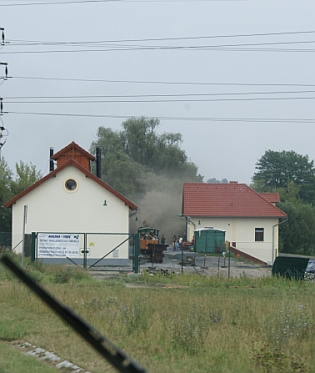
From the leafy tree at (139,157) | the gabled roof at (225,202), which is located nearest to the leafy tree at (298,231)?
the gabled roof at (225,202)

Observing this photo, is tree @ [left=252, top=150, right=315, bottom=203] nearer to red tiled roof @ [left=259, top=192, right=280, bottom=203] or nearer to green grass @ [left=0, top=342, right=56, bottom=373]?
red tiled roof @ [left=259, top=192, right=280, bottom=203]

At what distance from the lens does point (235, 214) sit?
56.7 meters

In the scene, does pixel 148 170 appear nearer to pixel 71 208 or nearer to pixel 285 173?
pixel 285 173

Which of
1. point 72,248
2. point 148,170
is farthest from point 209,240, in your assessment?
point 148,170

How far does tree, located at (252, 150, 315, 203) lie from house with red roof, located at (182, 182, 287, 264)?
1627 inches

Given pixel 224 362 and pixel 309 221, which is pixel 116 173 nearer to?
pixel 309 221

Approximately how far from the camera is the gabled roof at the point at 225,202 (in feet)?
186

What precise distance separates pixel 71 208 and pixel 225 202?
2454 cm

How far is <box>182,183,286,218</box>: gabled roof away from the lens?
56656mm

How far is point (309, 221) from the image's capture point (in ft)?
230

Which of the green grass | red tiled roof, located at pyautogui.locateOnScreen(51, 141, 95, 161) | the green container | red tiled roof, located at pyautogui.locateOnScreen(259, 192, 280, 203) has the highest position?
red tiled roof, located at pyautogui.locateOnScreen(51, 141, 95, 161)

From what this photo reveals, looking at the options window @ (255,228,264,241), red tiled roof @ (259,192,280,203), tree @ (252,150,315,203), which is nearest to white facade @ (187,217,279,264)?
window @ (255,228,264,241)

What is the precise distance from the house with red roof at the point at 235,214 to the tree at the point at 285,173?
41.3 metres

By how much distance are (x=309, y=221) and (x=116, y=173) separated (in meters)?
23.7
